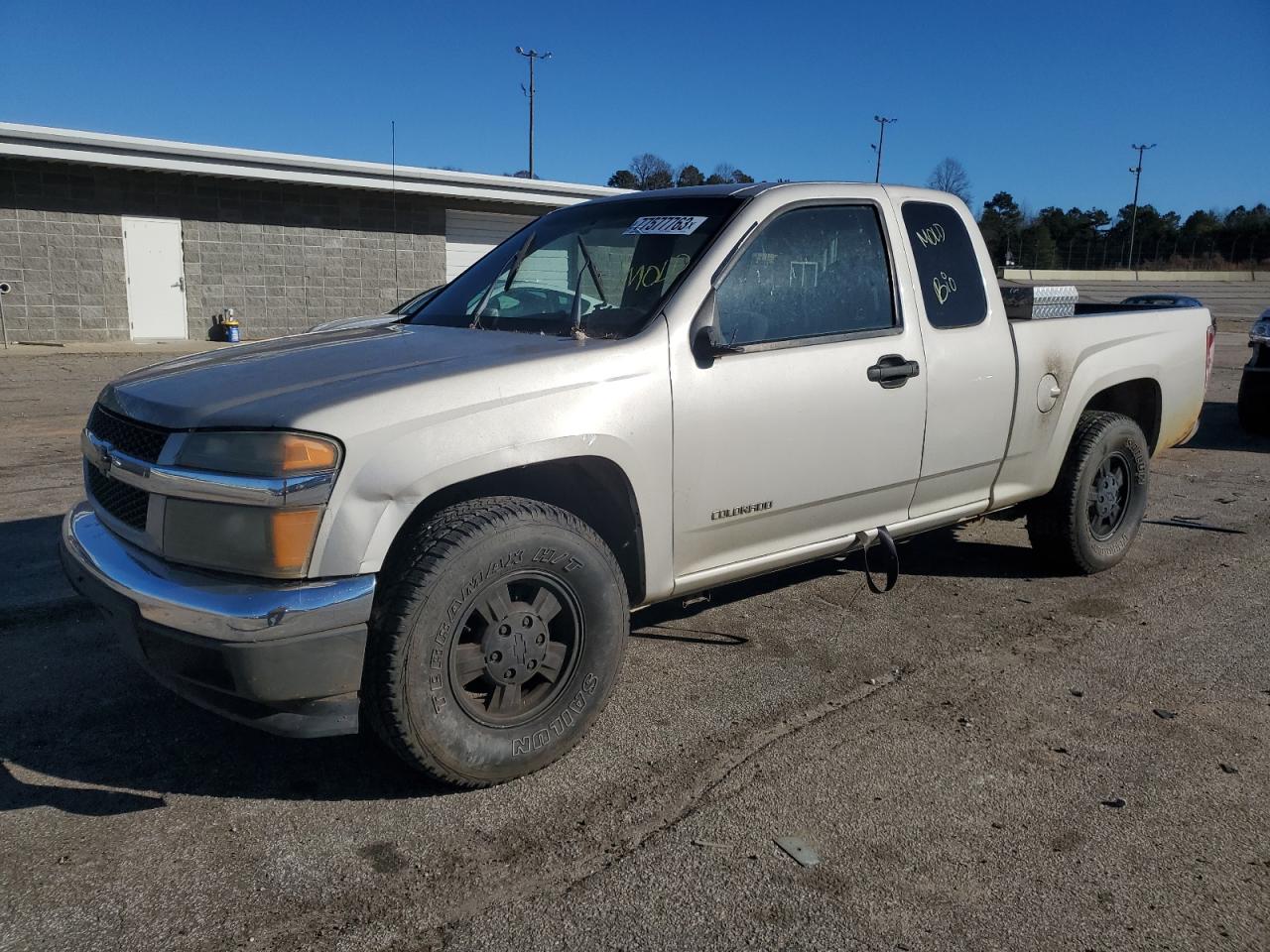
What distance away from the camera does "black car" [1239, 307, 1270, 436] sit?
988 centimetres

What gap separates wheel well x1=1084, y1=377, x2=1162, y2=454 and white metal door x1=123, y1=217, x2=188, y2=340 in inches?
692

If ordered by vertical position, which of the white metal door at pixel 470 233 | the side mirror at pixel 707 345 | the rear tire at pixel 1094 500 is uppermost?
the white metal door at pixel 470 233

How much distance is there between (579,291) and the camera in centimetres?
366

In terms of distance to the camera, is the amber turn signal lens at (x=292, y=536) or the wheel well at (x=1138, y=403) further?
the wheel well at (x=1138, y=403)

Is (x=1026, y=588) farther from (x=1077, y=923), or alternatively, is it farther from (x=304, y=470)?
(x=304, y=470)

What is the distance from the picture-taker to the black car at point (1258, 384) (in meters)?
→ 9.88

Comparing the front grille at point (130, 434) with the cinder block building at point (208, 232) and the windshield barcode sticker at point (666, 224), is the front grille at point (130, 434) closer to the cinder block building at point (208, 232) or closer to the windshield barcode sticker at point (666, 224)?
the windshield barcode sticker at point (666, 224)

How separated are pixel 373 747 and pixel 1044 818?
2.14 m

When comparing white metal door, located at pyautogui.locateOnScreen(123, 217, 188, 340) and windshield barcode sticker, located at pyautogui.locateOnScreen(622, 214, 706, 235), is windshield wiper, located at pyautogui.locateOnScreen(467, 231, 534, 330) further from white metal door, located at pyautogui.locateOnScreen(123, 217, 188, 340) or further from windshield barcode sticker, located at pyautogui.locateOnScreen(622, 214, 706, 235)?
white metal door, located at pyautogui.locateOnScreen(123, 217, 188, 340)

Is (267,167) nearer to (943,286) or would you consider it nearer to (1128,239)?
(943,286)

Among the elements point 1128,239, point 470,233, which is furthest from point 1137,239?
point 470,233

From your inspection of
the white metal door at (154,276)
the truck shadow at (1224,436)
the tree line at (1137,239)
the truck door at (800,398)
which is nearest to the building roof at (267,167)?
the white metal door at (154,276)

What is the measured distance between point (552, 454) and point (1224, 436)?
9.51 meters

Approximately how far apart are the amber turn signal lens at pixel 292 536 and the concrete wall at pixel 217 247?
17.7m
